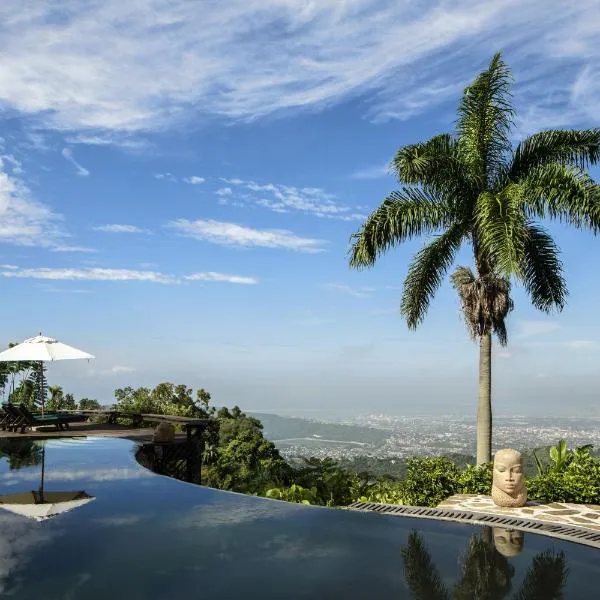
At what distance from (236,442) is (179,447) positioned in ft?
20.9

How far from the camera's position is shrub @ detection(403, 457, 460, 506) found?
1236 centimetres

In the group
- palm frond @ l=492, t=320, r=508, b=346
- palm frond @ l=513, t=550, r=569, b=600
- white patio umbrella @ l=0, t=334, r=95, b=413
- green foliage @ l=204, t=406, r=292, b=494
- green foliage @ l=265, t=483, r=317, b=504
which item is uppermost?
palm frond @ l=492, t=320, r=508, b=346

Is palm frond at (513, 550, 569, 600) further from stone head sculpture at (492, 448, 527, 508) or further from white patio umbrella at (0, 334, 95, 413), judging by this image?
white patio umbrella at (0, 334, 95, 413)

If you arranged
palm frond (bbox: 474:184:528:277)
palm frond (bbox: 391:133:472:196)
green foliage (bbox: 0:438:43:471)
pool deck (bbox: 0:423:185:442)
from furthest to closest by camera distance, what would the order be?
pool deck (bbox: 0:423:185:442)
palm frond (bbox: 391:133:472:196)
palm frond (bbox: 474:184:528:277)
green foliage (bbox: 0:438:43:471)

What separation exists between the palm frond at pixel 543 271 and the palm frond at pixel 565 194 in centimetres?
106

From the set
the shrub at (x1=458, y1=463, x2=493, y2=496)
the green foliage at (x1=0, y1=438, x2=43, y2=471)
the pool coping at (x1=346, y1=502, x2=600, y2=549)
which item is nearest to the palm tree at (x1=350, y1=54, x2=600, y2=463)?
the shrub at (x1=458, y1=463, x2=493, y2=496)

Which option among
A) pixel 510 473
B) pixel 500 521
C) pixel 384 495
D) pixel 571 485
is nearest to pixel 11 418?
pixel 384 495

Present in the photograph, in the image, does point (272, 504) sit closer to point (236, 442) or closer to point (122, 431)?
point (122, 431)

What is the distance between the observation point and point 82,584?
564cm

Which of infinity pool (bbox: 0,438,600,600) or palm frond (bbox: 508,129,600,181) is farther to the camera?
palm frond (bbox: 508,129,600,181)

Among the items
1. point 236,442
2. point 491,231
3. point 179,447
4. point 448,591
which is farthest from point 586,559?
point 236,442

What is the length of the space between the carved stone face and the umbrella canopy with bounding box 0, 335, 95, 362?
13.6m

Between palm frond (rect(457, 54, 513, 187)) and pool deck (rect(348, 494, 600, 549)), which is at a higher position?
palm frond (rect(457, 54, 513, 187))

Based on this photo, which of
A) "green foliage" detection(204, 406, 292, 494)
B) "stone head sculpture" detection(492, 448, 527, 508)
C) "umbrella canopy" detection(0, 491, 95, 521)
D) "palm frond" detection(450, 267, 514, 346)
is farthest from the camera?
"green foliage" detection(204, 406, 292, 494)
